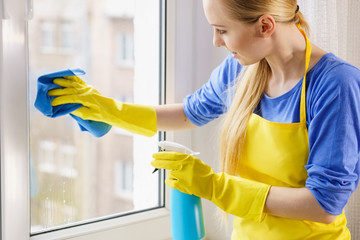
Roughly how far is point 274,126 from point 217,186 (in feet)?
0.63

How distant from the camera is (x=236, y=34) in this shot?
3.11 feet

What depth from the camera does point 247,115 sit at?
1074 millimetres

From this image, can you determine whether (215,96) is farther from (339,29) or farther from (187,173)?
(339,29)

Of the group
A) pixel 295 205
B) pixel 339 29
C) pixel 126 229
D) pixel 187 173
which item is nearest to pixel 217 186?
pixel 187 173

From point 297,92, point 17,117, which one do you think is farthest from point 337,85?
point 17,117

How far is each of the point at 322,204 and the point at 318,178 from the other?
60 mm

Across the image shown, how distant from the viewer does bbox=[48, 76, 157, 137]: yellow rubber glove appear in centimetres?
102

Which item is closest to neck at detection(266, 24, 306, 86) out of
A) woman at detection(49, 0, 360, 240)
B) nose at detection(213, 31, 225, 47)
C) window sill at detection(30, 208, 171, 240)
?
woman at detection(49, 0, 360, 240)

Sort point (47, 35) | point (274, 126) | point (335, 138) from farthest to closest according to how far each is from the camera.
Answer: point (47, 35)
point (274, 126)
point (335, 138)

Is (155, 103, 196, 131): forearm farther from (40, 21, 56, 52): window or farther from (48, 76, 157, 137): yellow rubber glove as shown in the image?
(40, 21, 56, 52): window

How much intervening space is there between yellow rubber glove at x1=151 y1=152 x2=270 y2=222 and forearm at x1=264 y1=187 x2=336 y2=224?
20 mm

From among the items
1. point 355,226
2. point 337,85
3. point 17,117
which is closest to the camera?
point 337,85

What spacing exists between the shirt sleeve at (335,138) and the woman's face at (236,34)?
0.53 feet

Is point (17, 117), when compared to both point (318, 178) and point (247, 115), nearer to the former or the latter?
point (247, 115)
